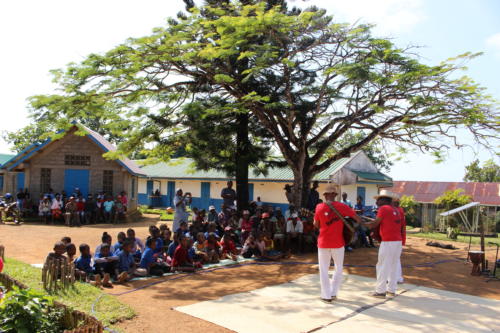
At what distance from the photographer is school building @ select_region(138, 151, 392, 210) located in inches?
957

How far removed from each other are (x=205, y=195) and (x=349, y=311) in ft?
79.9

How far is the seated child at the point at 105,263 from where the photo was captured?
795 centimetres

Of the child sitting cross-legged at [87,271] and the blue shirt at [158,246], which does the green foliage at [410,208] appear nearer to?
the blue shirt at [158,246]

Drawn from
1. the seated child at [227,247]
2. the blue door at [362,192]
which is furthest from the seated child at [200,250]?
the blue door at [362,192]

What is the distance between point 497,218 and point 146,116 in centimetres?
2337

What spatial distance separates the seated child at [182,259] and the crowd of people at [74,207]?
10569 mm

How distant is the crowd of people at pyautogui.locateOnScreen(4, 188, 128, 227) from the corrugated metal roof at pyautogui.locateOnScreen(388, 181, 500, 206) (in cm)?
2335

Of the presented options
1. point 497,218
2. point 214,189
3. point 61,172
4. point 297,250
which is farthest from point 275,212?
point 497,218

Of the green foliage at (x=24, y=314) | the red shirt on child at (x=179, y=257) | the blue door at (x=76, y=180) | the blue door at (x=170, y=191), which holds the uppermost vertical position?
the blue door at (x=76, y=180)

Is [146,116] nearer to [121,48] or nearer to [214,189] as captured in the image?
[121,48]

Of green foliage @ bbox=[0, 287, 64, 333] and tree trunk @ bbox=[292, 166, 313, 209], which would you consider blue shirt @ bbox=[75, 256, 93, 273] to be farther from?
tree trunk @ bbox=[292, 166, 313, 209]

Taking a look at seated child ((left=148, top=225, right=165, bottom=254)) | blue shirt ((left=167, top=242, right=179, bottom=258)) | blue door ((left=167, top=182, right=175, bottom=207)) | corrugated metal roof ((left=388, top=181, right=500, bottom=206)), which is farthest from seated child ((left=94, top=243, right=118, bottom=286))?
corrugated metal roof ((left=388, top=181, right=500, bottom=206))

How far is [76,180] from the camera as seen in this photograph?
2044cm

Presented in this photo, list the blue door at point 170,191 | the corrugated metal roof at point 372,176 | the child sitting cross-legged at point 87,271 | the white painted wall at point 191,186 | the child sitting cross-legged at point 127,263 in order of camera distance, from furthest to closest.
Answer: the blue door at point 170,191, the white painted wall at point 191,186, the corrugated metal roof at point 372,176, the child sitting cross-legged at point 127,263, the child sitting cross-legged at point 87,271
